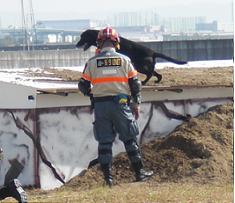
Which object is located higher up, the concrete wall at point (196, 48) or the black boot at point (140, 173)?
the black boot at point (140, 173)

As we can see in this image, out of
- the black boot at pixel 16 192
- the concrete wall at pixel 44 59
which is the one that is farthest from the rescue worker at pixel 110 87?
the concrete wall at pixel 44 59

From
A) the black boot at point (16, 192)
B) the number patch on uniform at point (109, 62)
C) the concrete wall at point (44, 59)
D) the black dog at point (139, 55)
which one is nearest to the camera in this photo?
the black boot at point (16, 192)

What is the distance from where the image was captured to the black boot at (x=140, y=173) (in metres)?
9.58

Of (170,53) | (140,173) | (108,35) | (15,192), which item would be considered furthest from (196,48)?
(15,192)

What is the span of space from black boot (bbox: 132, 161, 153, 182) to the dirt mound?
645 millimetres

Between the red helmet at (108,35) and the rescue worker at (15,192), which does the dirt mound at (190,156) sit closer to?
the red helmet at (108,35)

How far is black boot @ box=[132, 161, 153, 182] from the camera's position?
9.58m

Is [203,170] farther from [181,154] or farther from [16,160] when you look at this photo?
[16,160]

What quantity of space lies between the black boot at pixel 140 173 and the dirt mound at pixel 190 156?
645 millimetres

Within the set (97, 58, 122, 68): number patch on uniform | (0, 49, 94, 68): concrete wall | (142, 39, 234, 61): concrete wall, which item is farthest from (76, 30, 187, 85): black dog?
(142, 39, 234, 61): concrete wall

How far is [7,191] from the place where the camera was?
7.53 metres

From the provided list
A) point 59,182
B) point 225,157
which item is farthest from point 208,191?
point 59,182

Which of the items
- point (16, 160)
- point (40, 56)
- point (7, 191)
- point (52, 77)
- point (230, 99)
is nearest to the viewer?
point (7, 191)

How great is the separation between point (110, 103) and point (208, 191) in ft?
5.14
